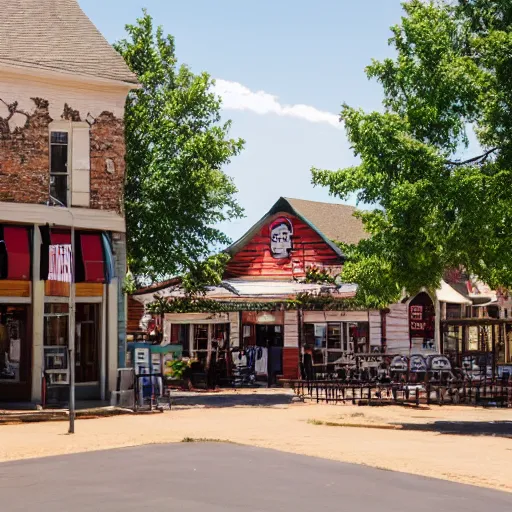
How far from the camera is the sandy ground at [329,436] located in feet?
46.3

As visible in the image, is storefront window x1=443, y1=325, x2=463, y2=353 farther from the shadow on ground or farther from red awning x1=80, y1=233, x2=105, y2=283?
the shadow on ground

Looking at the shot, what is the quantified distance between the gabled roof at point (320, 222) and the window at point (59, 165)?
14607 millimetres

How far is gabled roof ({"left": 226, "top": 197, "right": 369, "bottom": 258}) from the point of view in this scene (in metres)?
38.9

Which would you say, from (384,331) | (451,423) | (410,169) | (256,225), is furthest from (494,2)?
(256,225)

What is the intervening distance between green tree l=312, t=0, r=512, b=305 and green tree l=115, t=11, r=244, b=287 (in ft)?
21.9

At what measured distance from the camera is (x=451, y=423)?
67.6ft

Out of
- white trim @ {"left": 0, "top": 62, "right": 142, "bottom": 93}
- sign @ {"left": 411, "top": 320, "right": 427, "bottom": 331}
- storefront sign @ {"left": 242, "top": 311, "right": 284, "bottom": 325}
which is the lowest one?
sign @ {"left": 411, "top": 320, "right": 427, "bottom": 331}

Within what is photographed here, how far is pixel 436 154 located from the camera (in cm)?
2012

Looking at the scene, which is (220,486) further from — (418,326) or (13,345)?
(418,326)

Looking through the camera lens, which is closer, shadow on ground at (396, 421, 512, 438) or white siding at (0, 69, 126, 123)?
shadow on ground at (396, 421, 512, 438)

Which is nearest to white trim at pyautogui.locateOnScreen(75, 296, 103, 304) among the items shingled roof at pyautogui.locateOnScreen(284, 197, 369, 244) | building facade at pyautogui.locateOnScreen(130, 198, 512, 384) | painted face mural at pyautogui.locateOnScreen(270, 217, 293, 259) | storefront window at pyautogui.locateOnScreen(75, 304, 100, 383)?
storefront window at pyautogui.locateOnScreen(75, 304, 100, 383)

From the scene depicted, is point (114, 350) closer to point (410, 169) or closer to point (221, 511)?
point (410, 169)

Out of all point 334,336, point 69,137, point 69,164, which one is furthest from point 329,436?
point 334,336

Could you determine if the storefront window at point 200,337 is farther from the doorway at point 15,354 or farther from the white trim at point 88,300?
the doorway at point 15,354
